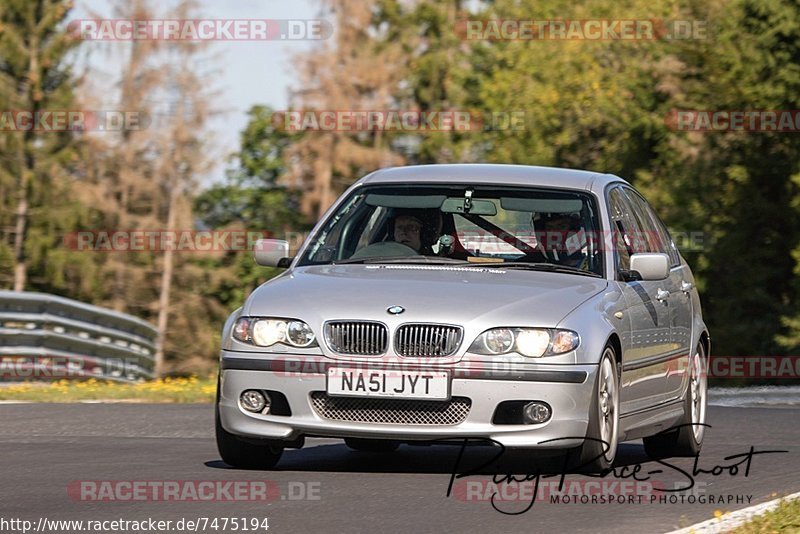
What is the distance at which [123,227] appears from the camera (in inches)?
2343

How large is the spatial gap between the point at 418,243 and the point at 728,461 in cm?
222

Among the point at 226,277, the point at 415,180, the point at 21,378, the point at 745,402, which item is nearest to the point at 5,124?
the point at 226,277

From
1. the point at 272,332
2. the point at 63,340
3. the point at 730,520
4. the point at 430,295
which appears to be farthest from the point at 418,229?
the point at 63,340

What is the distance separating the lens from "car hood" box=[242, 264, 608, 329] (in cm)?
839

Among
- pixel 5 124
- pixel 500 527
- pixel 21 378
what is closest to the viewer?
pixel 500 527

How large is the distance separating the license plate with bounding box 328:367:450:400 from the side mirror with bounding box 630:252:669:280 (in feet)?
5.46

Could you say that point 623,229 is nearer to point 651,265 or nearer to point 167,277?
point 651,265

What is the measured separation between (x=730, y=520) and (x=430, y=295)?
2.13 meters

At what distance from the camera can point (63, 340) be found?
19781mm

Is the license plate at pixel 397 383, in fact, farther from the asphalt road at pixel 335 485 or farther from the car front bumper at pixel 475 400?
the asphalt road at pixel 335 485

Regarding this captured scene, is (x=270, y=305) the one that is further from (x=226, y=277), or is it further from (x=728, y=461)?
(x=226, y=277)

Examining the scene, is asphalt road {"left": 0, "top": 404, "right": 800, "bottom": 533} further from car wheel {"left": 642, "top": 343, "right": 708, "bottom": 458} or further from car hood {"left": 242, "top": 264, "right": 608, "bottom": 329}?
car hood {"left": 242, "top": 264, "right": 608, "bottom": 329}

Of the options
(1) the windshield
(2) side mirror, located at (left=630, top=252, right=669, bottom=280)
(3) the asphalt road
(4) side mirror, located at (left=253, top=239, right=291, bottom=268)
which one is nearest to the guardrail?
(3) the asphalt road

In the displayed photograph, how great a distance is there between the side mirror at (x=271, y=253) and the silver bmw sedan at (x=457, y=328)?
0.01 metres
